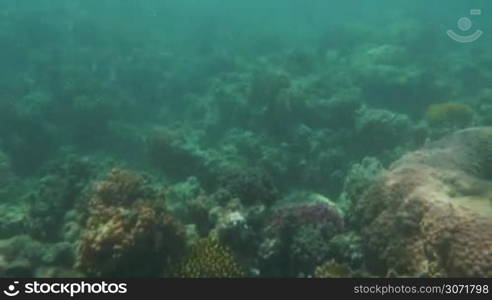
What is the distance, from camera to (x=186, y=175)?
556 inches

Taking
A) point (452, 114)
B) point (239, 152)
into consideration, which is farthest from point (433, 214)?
point (452, 114)

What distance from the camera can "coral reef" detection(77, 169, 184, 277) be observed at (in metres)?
7.33

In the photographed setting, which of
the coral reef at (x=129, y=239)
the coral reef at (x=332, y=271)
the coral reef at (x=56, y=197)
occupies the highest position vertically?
the coral reef at (x=56, y=197)

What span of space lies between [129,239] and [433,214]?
15.0ft

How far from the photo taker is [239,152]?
1527cm

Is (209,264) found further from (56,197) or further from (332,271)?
(56,197)

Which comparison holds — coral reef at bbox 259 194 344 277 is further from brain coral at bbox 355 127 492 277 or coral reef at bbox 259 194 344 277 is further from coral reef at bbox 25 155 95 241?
coral reef at bbox 25 155 95 241

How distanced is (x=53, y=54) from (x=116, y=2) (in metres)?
22.0

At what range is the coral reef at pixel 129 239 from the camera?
7328mm

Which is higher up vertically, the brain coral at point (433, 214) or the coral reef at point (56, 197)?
the coral reef at point (56, 197)

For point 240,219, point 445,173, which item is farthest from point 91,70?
point 445,173

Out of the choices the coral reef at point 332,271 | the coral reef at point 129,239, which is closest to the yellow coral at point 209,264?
the coral reef at point 129,239

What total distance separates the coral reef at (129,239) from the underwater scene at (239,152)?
0.02m

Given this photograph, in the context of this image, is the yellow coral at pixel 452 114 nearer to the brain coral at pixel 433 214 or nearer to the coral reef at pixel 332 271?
the brain coral at pixel 433 214
